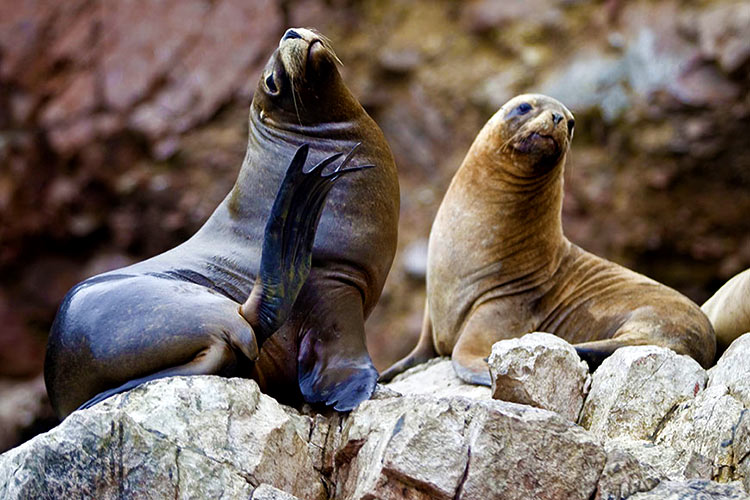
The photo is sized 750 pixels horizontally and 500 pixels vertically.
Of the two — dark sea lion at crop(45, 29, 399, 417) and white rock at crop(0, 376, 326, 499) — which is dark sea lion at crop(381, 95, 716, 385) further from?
white rock at crop(0, 376, 326, 499)

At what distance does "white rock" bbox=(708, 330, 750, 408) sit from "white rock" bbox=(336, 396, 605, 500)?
1.06m

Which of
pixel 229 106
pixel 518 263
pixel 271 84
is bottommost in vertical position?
pixel 229 106

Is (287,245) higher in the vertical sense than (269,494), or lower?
higher

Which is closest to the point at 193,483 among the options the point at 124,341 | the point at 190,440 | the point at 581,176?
the point at 190,440

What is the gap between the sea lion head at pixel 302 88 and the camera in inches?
197

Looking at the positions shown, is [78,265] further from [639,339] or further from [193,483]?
[193,483]

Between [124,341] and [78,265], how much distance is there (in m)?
9.98

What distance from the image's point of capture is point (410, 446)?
349cm

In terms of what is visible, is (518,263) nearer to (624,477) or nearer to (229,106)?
(624,477)

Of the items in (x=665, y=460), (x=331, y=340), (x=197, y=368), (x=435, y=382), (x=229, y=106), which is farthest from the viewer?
(x=229, y=106)

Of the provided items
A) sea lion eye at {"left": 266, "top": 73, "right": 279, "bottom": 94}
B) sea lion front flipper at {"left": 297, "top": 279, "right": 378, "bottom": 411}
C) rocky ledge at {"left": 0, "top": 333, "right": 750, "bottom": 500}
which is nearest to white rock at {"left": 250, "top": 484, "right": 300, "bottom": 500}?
rocky ledge at {"left": 0, "top": 333, "right": 750, "bottom": 500}

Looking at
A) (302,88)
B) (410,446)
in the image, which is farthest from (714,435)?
(302,88)

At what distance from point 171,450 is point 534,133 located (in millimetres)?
3496

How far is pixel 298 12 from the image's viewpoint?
47.5 feet
